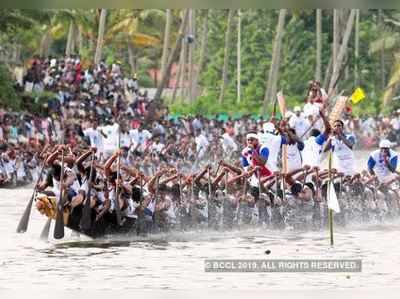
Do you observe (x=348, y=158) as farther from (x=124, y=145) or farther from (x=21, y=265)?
(x=124, y=145)

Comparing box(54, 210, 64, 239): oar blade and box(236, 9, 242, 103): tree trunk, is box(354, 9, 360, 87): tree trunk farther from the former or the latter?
box(54, 210, 64, 239): oar blade

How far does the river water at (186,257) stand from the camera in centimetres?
1945

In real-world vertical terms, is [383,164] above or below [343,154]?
below

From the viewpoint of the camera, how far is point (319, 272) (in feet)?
67.4

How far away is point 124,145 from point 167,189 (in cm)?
1359

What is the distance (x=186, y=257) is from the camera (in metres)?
22.5

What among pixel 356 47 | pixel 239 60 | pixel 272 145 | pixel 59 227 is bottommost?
pixel 59 227

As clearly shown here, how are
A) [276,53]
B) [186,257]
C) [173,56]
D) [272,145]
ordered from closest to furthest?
1. [186,257]
2. [272,145]
3. [173,56]
4. [276,53]

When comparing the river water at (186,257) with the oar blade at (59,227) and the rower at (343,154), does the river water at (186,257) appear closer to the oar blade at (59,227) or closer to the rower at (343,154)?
the oar blade at (59,227)

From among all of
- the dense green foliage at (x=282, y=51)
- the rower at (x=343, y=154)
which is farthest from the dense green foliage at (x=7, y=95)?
the dense green foliage at (x=282, y=51)

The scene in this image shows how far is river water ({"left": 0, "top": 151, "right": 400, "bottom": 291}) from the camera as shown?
19.5 m

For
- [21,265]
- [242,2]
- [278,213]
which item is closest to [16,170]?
[278,213]

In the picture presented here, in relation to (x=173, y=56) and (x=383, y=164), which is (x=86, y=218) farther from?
(x=173, y=56)

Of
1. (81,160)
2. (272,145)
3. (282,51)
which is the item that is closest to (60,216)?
(81,160)
